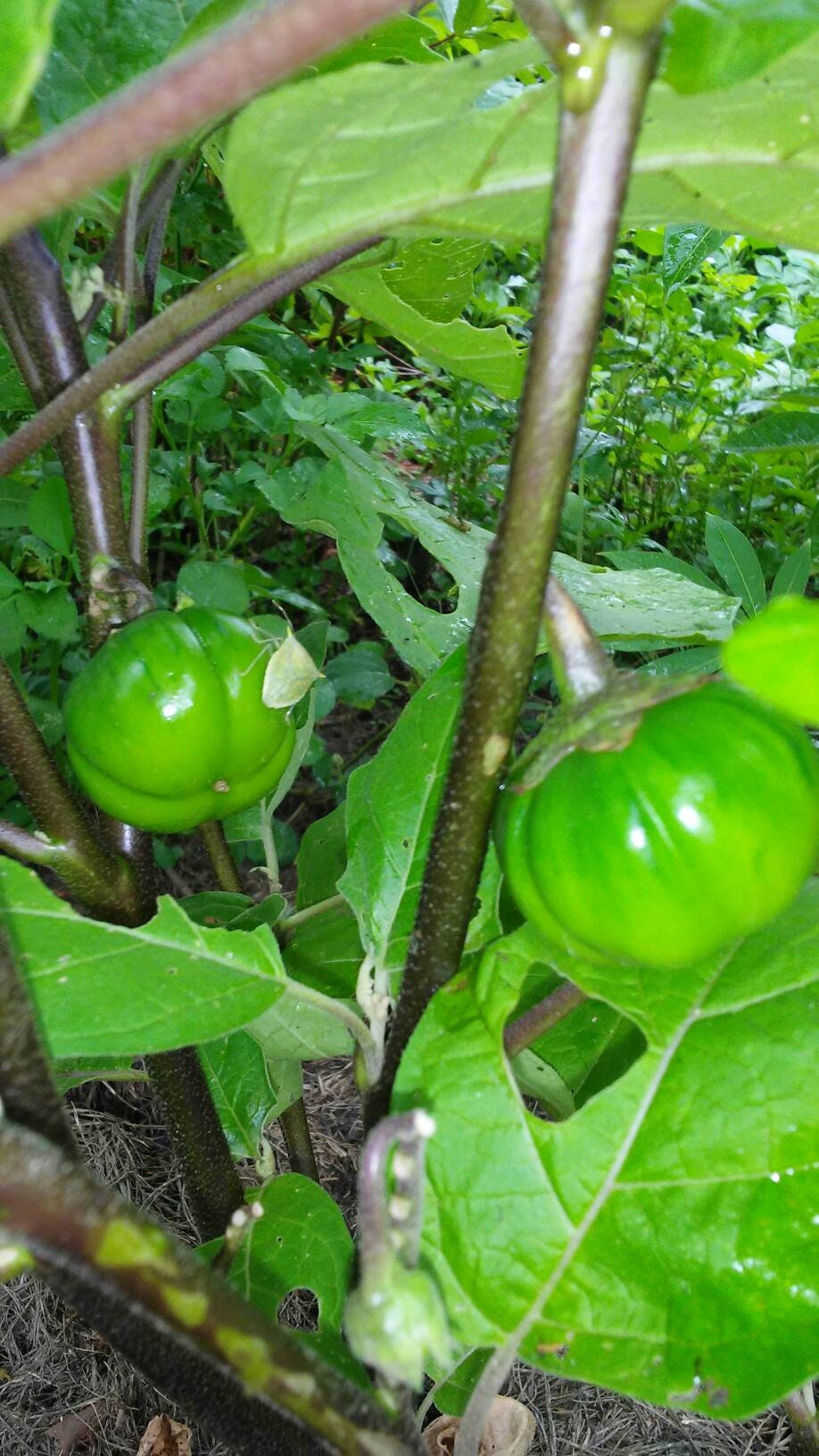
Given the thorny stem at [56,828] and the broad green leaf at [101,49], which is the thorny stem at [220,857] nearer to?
the thorny stem at [56,828]

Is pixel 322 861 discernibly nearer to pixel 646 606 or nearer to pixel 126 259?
pixel 646 606

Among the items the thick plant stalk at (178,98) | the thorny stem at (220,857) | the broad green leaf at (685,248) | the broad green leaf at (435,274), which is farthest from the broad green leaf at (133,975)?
the broad green leaf at (685,248)

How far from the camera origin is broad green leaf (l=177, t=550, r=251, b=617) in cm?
121

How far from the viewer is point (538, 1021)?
519mm

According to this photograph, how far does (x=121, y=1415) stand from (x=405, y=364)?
268 centimetres

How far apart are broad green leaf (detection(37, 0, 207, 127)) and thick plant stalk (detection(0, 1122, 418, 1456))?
0.57 m

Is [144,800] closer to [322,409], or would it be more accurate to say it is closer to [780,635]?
[780,635]

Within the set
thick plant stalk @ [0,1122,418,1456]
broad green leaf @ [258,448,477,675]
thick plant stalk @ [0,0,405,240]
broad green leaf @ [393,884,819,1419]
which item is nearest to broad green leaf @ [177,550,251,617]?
broad green leaf @ [258,448,477,675]

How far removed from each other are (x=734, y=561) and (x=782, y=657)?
1179 mm

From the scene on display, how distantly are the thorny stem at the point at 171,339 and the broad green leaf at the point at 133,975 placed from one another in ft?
0.65

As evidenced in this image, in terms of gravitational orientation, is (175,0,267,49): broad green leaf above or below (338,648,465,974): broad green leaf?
above

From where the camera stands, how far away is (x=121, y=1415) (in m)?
1.02

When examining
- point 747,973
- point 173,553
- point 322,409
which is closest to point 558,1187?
point 747,973

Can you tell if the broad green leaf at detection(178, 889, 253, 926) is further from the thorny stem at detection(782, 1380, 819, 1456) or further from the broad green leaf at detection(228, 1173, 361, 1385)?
the thorny stem at detection(782, 1380, 819, 1456)
